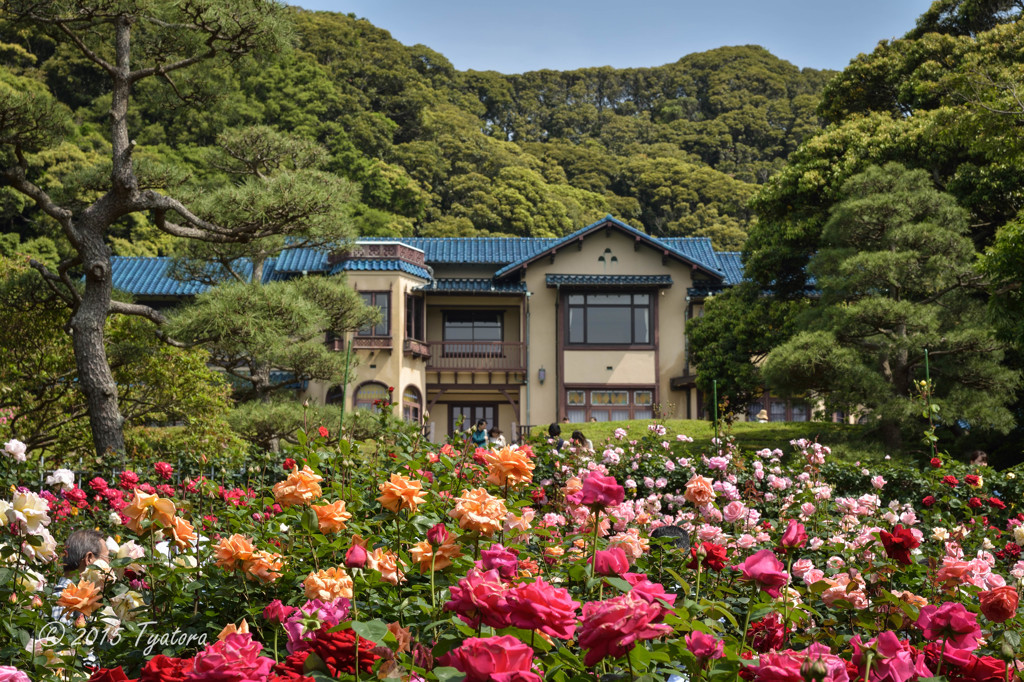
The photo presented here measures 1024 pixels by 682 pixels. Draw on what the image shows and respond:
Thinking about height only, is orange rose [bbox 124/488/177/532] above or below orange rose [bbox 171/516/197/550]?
above

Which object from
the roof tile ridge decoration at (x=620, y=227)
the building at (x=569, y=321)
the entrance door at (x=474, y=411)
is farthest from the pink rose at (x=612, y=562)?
the entrance door at (x=474, y=411)

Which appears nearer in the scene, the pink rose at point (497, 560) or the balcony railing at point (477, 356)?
the pink rose at point (497, 560)

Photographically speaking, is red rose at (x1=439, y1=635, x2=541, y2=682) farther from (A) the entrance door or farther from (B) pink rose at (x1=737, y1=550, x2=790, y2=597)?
(A) the entrance door

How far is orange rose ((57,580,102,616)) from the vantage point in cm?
240

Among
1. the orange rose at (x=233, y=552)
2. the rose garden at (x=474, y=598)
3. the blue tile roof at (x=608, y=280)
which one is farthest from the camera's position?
the blue tile roof at (x=608, y=280)

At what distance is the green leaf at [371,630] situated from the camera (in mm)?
1640

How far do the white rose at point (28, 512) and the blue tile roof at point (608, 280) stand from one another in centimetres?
2280

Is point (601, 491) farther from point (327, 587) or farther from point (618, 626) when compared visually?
point (618, 626)

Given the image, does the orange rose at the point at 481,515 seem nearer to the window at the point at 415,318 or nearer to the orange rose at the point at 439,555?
the orange rose at the point at 439,555

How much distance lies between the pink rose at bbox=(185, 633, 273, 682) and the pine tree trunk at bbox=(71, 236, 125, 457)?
9230 millimetres

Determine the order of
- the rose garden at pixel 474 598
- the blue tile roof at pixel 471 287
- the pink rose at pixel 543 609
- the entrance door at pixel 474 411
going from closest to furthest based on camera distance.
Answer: the pink rose at pixel 543 609
the rose garden at pixel 474 598
the blue tile roof at pixel 471 287
the entrance door at pixel 474 411

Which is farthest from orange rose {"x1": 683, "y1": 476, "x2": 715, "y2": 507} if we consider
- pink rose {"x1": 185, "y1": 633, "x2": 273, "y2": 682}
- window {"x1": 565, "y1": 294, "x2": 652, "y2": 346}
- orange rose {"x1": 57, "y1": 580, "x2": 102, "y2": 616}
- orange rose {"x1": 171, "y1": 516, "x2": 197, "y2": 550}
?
window {"x1": 565, "y1": 294, "x2": 652, "y2": 346}

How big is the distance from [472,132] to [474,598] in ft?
138

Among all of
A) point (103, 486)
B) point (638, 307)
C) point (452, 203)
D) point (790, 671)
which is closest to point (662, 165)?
point (452, 203)
